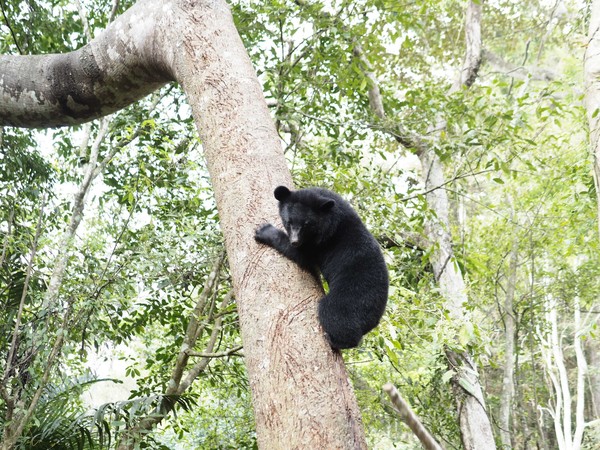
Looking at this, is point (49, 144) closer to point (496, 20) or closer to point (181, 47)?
point (181, 47)

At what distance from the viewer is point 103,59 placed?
9.81 feet

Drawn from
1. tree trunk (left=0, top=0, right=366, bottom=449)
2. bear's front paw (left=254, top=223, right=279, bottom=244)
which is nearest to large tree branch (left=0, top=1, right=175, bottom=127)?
tree trunk (left=0, top=0, right=366, bottom=449)

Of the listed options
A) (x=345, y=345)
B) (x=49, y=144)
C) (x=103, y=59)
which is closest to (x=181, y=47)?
(x=103, y=59)

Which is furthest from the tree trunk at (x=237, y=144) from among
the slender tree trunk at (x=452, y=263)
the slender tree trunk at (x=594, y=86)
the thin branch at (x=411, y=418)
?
the slender tree trunk at (x=452, y=263)

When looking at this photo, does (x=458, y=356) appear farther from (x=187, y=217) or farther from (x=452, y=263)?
(x=187, y=217)

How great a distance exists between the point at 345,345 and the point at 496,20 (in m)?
10.1

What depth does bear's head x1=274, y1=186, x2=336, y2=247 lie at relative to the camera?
2.44m

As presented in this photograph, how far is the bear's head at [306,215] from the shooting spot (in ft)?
8.00

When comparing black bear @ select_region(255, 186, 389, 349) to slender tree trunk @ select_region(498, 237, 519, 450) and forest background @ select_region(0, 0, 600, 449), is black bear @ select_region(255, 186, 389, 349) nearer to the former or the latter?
forest background @ select_region(0, 0, 600, 449)

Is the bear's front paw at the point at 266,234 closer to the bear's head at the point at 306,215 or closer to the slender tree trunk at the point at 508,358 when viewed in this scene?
the bear's head at the point at 306,215

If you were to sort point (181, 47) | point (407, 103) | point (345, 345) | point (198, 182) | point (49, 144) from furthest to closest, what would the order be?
point (49, 144), point (407, 103), point (198, 182), point (181, 47), point (345, 345)

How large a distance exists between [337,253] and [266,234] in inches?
32.1

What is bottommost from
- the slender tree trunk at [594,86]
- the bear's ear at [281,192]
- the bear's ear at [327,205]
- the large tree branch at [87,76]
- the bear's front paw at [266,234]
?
the bear's front paw at [266,234]

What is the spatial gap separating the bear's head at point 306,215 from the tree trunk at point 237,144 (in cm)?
12
